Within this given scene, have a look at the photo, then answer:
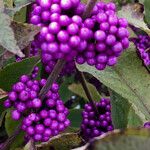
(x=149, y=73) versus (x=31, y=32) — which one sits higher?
(x=31, y=32)

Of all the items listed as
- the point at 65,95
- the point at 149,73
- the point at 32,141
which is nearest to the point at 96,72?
the point at 149,73

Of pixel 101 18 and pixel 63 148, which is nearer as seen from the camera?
pixel 101 18

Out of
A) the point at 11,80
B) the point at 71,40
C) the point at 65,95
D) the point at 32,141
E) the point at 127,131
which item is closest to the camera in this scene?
the point at 127,131

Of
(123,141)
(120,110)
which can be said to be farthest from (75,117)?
(123,141)

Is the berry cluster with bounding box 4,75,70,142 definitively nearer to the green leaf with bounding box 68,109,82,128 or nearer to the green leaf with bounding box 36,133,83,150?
the green leaf with bounding box 36,133,83,150

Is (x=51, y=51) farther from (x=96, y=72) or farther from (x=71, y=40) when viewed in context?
(x=96, y=72)

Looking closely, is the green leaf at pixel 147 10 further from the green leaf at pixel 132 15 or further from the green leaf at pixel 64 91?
the green leaf at pixel 64 91

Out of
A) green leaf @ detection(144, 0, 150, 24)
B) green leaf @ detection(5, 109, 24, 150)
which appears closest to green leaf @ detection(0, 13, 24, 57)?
green leaf @ detection(5, 109, 24, 150)
